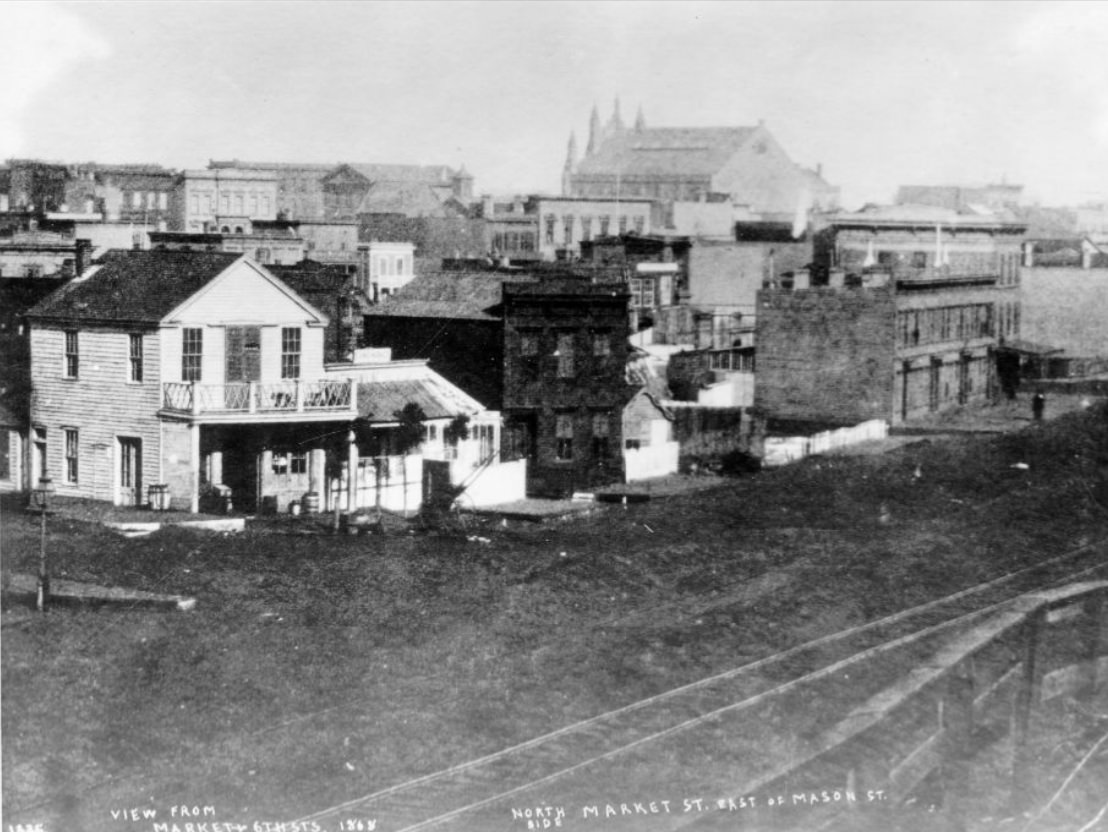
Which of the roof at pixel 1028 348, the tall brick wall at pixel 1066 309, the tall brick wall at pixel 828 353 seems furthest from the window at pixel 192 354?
the tall brick wall at pixel 1066 309

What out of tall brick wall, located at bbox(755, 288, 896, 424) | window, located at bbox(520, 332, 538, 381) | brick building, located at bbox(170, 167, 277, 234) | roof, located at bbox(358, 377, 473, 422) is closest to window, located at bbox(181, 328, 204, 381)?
roof, located at bbox(358, 377, 473, 422)

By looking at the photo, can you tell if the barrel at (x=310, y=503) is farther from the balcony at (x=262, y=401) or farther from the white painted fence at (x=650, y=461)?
the white painted fence at (x=650, y=461)

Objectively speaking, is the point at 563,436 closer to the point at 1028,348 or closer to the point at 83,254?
the point at 83,254

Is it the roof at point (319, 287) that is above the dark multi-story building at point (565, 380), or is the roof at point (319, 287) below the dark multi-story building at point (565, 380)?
above

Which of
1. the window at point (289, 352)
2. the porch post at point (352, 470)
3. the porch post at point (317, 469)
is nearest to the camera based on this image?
the window at point (289, 352)

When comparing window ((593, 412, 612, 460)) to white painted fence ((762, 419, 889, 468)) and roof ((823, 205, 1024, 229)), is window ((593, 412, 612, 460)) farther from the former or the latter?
roof ((823, 205, 1024, 229))

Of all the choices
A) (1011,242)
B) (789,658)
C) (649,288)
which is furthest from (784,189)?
(789,658)
